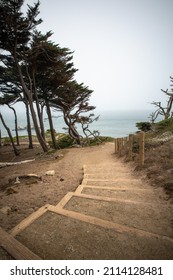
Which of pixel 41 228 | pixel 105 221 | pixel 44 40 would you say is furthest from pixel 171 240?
pixel 44 40

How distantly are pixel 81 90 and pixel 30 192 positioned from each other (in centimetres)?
1395

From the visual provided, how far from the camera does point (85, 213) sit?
9.30ft

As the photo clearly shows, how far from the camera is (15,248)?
1.92 m

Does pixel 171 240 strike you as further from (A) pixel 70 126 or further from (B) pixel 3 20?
(A) pixel 70 126

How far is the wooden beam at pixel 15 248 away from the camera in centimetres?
182

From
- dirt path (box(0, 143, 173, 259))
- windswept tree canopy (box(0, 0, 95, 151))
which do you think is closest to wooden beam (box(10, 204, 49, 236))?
dirt path (box(0, 143, 173, 259))

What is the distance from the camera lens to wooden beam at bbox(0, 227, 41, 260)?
1.82 meters

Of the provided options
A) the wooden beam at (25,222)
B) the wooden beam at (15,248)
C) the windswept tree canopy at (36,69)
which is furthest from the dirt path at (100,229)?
the windswept tree canopy at (36,69)

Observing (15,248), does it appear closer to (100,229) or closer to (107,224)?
(100,229)

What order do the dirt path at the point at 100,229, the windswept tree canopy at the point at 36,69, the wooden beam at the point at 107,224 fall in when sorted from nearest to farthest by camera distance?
the dirt path at the point at 100,229
the wooden beam at the point at 107,224
the windswept tree canopy at the point at 36,69

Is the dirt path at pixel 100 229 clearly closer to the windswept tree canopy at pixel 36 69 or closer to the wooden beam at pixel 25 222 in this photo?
the wooden beam at pixel 25 222

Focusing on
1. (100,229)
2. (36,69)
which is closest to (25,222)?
(100,229)

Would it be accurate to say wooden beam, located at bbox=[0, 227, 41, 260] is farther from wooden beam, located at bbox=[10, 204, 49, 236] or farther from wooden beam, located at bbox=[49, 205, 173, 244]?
wooden beam, located at bbox=[49, 205, 173, 244]

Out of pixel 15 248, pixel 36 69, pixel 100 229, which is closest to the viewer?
pixel 15 248
